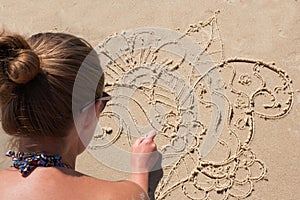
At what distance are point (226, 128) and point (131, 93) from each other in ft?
1.36

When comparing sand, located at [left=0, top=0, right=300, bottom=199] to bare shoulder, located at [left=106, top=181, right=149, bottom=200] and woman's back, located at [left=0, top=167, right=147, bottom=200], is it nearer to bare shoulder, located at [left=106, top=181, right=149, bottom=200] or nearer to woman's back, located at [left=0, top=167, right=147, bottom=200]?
bare shoulder, located at [left=106, top=181, right=149, bottom=200]

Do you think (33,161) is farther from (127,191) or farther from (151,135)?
(151,135)

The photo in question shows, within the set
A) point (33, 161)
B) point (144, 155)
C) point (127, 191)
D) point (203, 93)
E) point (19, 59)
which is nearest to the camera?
point (19, 59)

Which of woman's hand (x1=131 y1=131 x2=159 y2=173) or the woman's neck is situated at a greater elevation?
the woman's neck

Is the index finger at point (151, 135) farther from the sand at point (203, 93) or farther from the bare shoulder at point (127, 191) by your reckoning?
the bare shoulder at point (127, 191)

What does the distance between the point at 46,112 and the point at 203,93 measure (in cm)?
88

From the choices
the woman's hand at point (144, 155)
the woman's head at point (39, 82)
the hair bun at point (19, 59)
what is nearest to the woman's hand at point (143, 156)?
the woman's hand at point (144, 155)

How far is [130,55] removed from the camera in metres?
1.81

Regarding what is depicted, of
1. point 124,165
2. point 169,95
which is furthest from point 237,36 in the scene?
point 124,165

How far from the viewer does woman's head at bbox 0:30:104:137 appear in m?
0.92

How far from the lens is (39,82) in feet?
3.10

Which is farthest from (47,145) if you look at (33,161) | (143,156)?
(143,156)

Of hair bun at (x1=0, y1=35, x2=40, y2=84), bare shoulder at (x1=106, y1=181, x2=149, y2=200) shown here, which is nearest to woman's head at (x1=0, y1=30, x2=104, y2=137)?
hair bun at (x1=0, y1=35, x2=40, y2=84)

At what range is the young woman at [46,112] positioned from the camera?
3.08 ft
